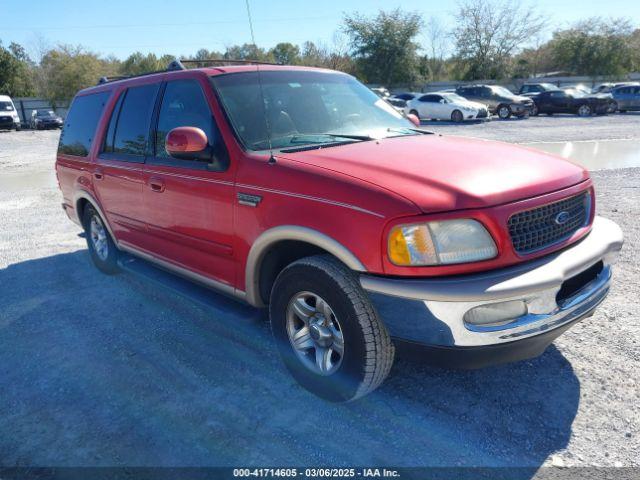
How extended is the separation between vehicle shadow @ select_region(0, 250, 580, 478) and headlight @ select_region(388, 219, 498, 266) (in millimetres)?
1002

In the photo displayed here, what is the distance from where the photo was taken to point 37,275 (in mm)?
5398

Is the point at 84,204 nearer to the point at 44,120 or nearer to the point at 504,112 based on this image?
the point at 504,112

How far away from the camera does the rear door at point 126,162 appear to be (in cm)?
405

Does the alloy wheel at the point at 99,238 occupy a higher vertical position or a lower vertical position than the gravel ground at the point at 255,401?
higher

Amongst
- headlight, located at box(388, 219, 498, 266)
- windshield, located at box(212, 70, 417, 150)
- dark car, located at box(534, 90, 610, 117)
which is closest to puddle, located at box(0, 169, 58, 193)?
windshield, located at box(212, 70, 417, 150)

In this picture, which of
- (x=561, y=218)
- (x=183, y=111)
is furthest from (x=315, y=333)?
(x=183, y=111)

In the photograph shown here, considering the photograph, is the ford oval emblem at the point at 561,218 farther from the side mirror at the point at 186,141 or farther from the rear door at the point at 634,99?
the rear door at the point at 634,99

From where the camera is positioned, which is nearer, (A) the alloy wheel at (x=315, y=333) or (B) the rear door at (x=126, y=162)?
(A) the alloy wheel at (x=315, y=333)

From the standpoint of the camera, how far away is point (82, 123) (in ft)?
16.9

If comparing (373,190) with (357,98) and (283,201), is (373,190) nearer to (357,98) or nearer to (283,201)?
(283,201)

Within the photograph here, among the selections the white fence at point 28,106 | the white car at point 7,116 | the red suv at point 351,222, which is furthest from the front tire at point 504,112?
the white fence at point 28,106

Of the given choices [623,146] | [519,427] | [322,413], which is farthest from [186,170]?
[623,146]

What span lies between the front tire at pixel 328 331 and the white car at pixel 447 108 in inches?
875

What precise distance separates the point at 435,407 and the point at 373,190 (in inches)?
53.8
